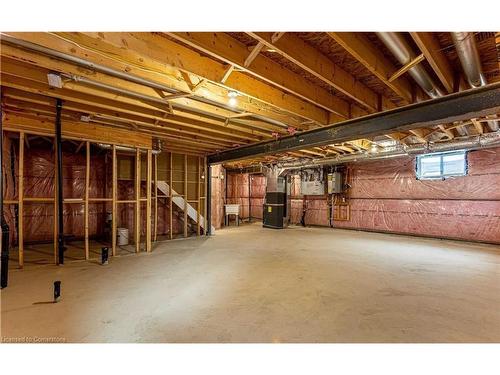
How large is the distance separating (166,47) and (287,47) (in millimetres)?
993

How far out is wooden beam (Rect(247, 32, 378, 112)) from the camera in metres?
1.81

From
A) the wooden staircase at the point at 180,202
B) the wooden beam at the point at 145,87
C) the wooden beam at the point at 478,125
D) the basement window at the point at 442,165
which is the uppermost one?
the wooden beam at the point at 145,87

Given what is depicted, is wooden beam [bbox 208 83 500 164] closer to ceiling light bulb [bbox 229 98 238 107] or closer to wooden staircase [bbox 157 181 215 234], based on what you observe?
ceiling light bulb [bbox 229 98 238 107]

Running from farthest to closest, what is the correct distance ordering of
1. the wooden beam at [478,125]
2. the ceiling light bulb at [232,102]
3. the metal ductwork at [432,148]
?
the metal ductwork at [432,148], the wooden beam at [478,125], the ceiling light bulb at [232,102]

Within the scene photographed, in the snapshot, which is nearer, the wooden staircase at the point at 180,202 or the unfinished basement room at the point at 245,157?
the unfinished basement room at the point at 245,157

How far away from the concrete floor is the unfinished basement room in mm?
22

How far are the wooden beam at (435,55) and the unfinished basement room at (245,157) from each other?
2cm

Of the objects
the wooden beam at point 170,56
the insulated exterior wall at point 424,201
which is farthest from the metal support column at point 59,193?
the insulated exterior wall at point 424,201

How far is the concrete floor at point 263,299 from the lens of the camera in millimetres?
1833

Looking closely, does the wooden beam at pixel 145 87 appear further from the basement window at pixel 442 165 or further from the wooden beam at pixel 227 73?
the basement window at pixel 442 165

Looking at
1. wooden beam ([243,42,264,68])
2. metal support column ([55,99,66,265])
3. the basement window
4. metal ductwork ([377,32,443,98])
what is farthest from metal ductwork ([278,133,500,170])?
metal support column ([55,99,66,265])
